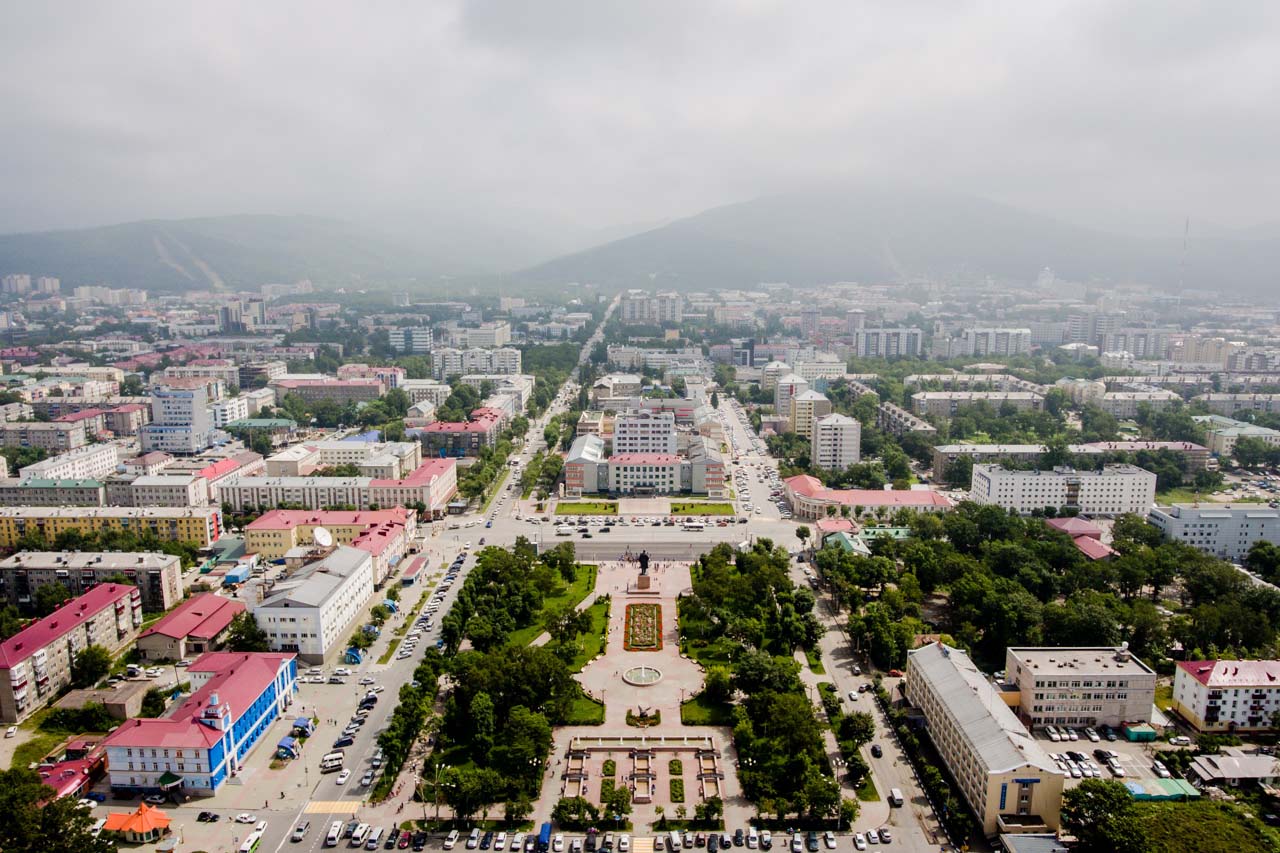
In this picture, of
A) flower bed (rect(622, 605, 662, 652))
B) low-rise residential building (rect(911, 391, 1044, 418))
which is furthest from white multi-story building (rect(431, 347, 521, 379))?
flower bed (rect(622, 605, 662, 652))

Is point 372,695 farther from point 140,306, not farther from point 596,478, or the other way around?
point 140,306

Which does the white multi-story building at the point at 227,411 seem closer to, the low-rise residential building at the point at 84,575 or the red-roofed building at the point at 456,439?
the red-roofed building at the point at 456,439

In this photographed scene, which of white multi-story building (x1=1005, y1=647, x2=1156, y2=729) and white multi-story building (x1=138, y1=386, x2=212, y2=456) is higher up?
white multi-story building (x1=138, y1=386, x2=212, y2=456)

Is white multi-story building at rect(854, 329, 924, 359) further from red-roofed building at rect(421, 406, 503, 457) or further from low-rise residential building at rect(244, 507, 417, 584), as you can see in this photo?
low-rise residential building at rect(244, 507, 417, 584)

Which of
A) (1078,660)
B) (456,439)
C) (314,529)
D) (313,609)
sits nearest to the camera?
(1078,660)

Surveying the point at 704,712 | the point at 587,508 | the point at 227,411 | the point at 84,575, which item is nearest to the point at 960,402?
the point at 587,508

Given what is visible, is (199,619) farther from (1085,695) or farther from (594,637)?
(1085,695)

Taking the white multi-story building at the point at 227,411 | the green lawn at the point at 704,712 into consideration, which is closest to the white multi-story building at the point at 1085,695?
the green lawn at the point at 704,712
